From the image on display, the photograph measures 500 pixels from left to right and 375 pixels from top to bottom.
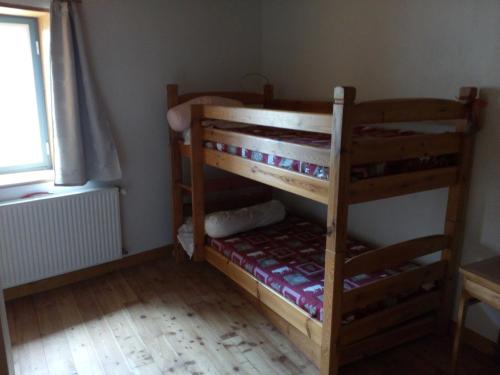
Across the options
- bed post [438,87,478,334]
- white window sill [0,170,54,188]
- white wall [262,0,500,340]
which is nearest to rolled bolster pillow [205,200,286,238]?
white wall [262,0,500,340]

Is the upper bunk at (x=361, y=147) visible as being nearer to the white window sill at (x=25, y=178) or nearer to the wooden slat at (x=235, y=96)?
the wooden slat at (x=235, y=96)

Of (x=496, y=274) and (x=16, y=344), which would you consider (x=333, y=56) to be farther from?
(x=16, y=344)

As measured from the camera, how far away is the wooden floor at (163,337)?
83.6 inches

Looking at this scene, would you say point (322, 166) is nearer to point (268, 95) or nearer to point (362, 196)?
point (362, 196)

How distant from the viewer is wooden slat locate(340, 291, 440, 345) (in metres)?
1.95

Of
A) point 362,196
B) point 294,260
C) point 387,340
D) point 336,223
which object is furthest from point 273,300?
point 362,196

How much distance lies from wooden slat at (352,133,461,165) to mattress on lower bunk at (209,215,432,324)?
720 mm

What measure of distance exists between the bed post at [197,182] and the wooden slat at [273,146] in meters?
0.11

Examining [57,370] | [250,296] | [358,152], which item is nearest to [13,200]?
[57,370]

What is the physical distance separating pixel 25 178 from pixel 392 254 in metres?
2.38

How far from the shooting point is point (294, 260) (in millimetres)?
2506

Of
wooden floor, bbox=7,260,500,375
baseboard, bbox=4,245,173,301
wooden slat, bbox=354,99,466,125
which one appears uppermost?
wooden slat, bbox=354,99,466,125

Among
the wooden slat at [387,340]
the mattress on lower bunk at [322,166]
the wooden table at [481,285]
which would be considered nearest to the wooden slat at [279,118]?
the mattress on lower bunk at [322,166]

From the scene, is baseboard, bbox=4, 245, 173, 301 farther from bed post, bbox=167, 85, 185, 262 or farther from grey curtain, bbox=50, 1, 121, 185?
grey curtain, bbox=50, 1, 121, 185
